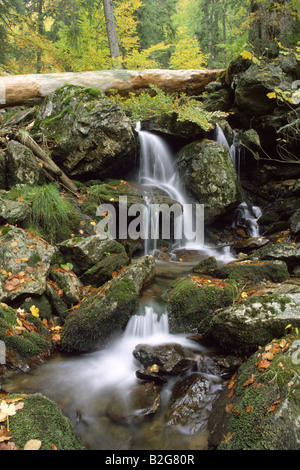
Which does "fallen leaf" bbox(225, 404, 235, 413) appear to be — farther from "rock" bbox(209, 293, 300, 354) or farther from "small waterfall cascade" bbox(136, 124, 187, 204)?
"small waterfall cascade" bbox(136, 124, 187, 204)

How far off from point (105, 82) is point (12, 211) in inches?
288

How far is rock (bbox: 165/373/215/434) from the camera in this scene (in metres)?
2.66

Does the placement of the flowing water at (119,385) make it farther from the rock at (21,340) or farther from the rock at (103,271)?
the rock at (103,271)

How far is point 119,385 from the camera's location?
3.23 m

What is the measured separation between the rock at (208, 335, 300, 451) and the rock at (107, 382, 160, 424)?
0.63 m

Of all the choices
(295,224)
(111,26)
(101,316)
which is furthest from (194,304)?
(111,26)

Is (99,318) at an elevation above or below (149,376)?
above

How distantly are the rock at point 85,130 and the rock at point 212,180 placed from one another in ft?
7.47

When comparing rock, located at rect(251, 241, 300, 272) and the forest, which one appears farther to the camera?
the forest

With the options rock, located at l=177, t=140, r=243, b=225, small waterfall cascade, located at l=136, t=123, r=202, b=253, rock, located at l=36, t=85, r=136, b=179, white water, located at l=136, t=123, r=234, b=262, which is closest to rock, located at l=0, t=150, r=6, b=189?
rock, located at l=36, t=85, r=136, b=179

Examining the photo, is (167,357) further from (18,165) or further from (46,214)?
(18,165)

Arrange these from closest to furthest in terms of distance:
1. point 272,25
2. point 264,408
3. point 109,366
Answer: point 264,408, point 109,366, point 272,25

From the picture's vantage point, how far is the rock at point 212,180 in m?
8.59

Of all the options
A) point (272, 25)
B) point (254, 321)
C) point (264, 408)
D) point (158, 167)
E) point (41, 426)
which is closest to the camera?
point (41, 426)
